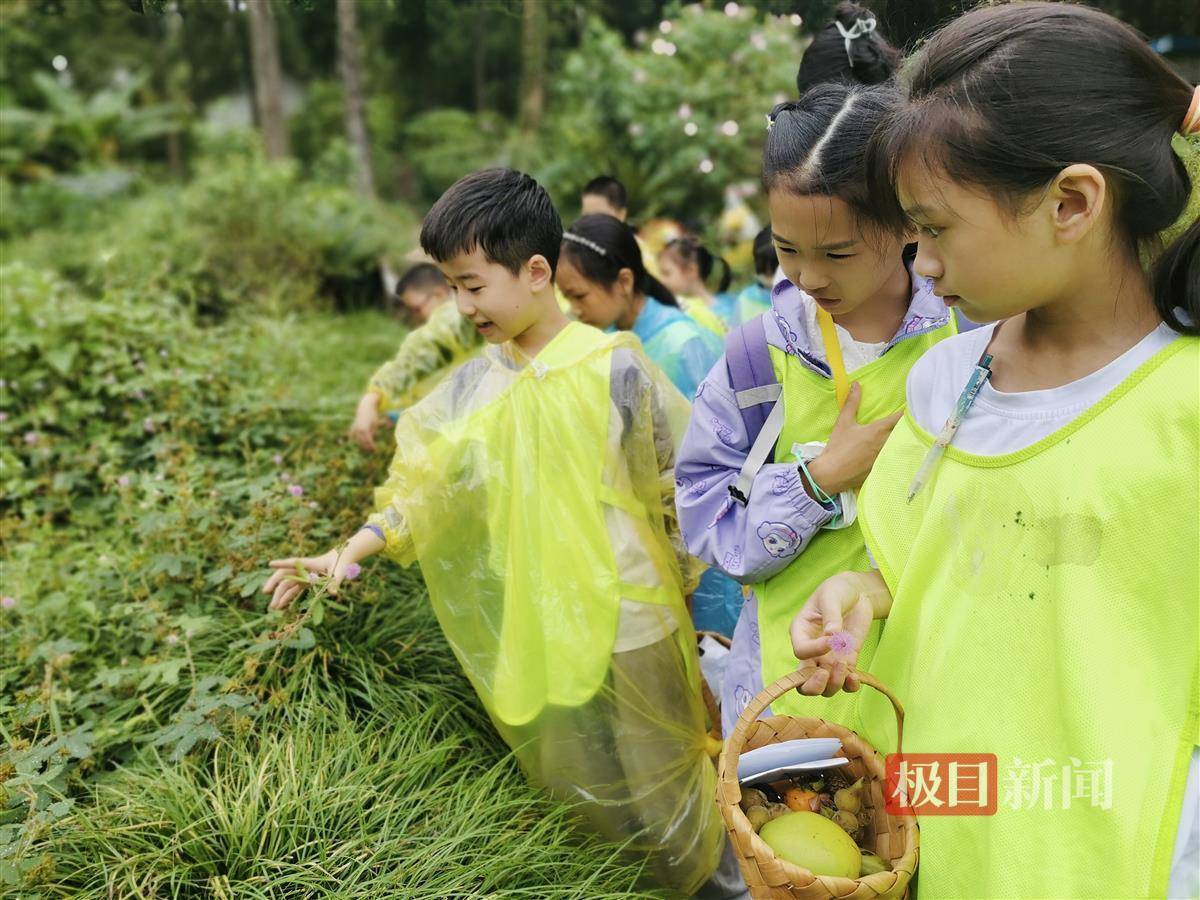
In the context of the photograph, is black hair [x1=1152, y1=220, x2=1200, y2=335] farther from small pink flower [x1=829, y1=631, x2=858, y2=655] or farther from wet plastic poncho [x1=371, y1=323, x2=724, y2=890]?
wet plastic poncho [x1=371, y1=323, x2=724, y2=890]

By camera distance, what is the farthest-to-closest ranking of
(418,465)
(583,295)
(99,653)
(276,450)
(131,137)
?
1. (131,137)
2. (276,450)
3. (583,295)
4. (99,653)
5. (418,465)

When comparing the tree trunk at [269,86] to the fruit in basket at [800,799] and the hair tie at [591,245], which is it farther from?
the fruit in basket at [800,799]

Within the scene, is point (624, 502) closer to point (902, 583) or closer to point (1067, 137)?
point (902, 583)

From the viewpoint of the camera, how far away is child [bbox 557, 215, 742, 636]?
10.3 feet

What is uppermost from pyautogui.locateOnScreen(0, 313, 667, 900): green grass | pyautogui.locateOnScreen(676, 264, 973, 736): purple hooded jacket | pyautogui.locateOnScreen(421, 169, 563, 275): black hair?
pyautogui.locateOnScreen(421, 169, 563, 275): black hair

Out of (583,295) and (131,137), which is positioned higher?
(583,295)

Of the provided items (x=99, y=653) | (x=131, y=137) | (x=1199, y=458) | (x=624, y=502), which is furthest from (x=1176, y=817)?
(x=131, y=137)

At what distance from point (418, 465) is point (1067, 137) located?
1.64m

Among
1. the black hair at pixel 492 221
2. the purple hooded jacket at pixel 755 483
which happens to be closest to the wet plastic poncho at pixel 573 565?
the black hair at pixel 492 221

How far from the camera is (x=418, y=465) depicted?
7.84ft

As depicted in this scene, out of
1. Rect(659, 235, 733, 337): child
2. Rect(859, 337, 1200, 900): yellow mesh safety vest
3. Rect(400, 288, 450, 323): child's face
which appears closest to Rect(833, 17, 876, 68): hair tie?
Rect(859, 337, 1200, 900): yellow mesh safety vest

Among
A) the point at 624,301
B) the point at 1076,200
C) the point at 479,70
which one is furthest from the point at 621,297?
the point at 479,70

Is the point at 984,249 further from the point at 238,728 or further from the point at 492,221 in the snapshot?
the point at 238,728

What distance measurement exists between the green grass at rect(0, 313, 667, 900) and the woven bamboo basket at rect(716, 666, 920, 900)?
965mm
